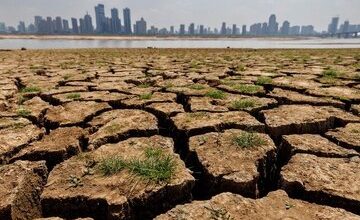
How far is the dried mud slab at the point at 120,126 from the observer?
7.77ft

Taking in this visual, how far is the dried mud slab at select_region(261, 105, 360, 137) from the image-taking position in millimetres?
2525

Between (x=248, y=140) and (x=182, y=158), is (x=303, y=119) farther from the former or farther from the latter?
Result: (x=182, y=158)

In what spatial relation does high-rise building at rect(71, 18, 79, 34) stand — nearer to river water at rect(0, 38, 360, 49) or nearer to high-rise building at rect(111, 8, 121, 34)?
high-rise building at rect(111, 8, 121, 34)

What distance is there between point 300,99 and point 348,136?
3.87ft

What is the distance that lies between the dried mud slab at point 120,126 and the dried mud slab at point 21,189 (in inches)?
18.0

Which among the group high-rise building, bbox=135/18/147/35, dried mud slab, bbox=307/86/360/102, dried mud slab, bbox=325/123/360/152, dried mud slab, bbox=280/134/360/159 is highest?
dried mud slab, bbox=280/134/360/159

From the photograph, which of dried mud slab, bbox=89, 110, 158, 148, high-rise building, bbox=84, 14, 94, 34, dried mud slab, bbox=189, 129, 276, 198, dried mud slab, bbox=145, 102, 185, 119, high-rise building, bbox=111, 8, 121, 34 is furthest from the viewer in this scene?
high-rise building, bbox=84, 14, 94, 34

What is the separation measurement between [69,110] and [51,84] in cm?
181

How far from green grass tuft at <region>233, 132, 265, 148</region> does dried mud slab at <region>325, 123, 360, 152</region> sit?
54 cm

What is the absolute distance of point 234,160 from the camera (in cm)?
192

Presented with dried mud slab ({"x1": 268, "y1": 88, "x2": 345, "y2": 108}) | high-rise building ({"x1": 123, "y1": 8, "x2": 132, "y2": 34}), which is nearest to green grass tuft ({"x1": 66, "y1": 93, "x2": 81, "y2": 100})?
dried mud slab ({"x1": 268, "y1": 88, "x2": 345, "y2": 108})

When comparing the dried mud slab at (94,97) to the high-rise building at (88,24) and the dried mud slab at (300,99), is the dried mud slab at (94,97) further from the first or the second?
the high-rise building at (88,24)

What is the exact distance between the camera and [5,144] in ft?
7.40

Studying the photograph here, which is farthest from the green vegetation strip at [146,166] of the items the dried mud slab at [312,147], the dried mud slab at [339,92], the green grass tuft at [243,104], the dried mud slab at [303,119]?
the dried mud slab at [339,92]
